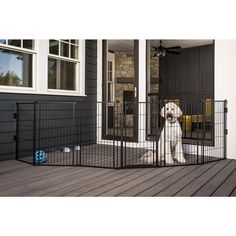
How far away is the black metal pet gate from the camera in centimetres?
338

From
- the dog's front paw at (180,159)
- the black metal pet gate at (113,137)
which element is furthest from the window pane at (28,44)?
the dog's front paw at (180,159)

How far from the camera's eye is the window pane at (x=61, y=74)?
4.29 meters

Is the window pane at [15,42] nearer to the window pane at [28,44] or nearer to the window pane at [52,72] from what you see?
the window pane at [28,44]

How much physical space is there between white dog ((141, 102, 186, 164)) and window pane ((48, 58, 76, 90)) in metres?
1.93

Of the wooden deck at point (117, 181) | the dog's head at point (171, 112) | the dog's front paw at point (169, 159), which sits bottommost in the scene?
the wooden deck at point (117, 181)

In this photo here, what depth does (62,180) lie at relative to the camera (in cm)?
257

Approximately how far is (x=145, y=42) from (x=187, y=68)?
4.06m

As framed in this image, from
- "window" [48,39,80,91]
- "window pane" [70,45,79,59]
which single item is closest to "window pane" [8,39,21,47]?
"window" [48,39,80,91]

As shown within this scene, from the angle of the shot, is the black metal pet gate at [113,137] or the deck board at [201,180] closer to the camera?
the deck board at [201,180]

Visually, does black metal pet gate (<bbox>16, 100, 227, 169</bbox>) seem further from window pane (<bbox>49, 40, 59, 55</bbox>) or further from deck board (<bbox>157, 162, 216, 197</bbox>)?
window pane (<bbox>49, 40, 59, 55</bbox>)

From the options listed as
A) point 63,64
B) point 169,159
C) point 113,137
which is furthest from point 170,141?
point 63,64

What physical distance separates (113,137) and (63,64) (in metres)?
1.90
